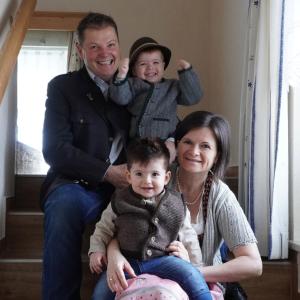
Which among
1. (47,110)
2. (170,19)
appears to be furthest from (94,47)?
(170,19)

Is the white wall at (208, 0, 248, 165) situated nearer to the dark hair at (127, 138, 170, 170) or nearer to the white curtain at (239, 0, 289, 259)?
the white curtain at (239, 0, 289, 259)

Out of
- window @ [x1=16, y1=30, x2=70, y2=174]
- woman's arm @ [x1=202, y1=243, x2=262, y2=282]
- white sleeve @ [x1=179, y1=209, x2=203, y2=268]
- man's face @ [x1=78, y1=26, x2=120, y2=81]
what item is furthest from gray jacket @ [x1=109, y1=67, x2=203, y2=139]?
window @ [x1=16, y1=30, x2=70, y2=174]

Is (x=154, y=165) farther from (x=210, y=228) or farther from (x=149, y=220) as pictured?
(x=210, y=228)

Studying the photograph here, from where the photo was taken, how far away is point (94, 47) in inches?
77.7

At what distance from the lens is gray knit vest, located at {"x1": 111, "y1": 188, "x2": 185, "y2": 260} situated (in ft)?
4.65

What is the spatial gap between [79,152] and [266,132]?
0.77m

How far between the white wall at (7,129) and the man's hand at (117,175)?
30.1 inches

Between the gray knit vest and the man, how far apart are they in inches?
10.9

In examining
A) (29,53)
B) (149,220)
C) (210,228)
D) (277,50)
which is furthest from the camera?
(29,53)

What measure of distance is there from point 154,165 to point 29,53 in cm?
316

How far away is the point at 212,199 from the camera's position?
5.23ft

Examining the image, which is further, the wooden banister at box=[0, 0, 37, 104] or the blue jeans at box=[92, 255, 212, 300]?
the wooden banister at box=[0, 0, 37, 104]

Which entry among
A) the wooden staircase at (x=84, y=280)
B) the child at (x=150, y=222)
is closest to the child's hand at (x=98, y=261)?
the child at (x=150, y=222)

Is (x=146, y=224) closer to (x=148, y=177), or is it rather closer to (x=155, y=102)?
(x=148, y=177)
